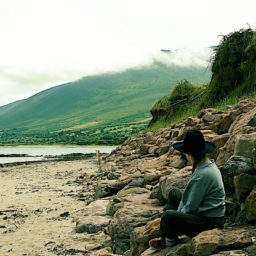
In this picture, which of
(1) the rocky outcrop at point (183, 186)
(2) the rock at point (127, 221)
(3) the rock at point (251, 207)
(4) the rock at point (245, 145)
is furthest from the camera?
(2) the rock at point (127, 221)

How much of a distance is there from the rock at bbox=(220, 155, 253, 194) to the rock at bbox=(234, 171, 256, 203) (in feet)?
1.47

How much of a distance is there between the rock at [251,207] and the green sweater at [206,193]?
1.30 ft

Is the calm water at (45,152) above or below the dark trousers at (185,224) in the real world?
below

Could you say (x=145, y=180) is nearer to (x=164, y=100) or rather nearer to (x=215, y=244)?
(x=215, y=244)

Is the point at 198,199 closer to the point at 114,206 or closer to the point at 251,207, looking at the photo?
the point at 251,207

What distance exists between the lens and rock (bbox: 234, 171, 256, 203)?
8336 mm

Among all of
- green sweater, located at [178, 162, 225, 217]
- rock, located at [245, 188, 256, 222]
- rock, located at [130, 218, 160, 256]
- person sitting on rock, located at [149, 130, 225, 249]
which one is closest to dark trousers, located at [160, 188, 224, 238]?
person sitting on rock, located at [149, 130, 225, 249]

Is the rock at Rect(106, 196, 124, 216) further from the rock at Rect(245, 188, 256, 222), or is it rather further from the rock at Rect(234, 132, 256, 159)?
the rock at Rect(245, 188, 256, 222)

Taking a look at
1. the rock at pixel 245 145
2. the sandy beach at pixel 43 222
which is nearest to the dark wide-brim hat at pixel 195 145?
the rock at pixel 245 145

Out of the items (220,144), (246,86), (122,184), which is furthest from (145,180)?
(246,86)

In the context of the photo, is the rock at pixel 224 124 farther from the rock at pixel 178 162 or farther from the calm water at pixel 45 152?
the calm water at pixel 45 152

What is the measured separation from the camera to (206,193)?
7980 mm

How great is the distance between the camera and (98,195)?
62.5 ft

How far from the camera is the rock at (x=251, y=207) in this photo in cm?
776
